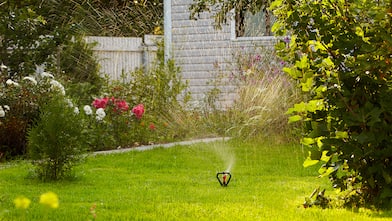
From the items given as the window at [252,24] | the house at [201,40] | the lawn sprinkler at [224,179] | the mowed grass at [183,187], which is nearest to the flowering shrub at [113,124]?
the mowed grass at [183,187]

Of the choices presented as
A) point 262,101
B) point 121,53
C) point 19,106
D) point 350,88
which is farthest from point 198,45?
point 350,88

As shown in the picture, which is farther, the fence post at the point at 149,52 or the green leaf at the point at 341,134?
the fence post at the point at 149,52

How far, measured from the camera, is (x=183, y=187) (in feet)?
21.9

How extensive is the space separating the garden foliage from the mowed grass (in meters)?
0.30

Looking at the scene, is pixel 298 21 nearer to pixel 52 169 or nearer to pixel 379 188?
pixel 379 188

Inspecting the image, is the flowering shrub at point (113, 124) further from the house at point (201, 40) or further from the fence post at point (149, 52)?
the fence post at point (149, 52)

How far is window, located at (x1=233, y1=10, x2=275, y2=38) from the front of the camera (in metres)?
15.2

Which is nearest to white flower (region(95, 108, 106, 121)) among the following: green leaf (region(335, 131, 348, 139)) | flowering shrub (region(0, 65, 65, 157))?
flowering shrub (region(0, 65, 65, 157))

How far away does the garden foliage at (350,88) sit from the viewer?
5035 millimetres

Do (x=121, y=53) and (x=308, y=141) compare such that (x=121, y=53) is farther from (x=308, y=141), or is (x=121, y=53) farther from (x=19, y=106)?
(x=308, y=141)

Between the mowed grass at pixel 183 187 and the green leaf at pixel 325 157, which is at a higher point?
the green leaf at pixel 325 157

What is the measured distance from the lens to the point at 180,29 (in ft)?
51.6

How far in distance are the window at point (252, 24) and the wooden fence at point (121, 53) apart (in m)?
1.76

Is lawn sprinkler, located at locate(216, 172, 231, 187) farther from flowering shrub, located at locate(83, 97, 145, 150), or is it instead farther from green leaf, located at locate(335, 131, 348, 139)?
flowering shrub, located at locate(83, 97, 145, 150)
